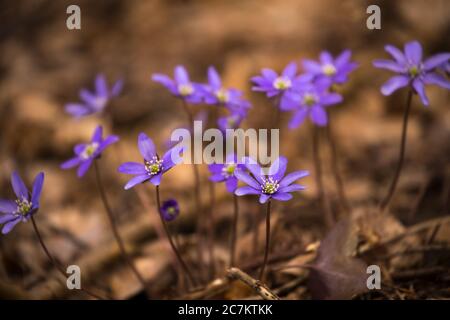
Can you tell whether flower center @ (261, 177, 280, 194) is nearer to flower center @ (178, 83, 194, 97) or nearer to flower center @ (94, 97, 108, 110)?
flower center @ (178, 83, 194, 97)

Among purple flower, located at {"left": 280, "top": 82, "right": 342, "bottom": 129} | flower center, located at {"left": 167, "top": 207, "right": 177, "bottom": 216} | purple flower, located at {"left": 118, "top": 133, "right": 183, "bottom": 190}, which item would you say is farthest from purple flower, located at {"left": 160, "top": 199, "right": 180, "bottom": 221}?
purple flower, located at {"left": 280, "top": 82, "right": 342, "bottom": 129}

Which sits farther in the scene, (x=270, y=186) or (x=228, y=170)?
(x=228, y=170)

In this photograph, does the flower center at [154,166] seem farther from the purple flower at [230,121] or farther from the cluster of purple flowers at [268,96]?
the purple flower at [230,121]

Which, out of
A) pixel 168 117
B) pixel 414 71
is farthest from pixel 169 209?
pixel 168 117

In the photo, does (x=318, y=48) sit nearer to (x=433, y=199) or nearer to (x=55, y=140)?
(x=433, y=199)

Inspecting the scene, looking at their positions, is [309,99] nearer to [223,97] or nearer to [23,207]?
[223,97]

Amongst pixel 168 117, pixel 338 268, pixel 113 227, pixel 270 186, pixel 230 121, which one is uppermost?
pixel 168 117

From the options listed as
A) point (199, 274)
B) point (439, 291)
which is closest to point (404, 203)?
point (439, 291)
